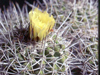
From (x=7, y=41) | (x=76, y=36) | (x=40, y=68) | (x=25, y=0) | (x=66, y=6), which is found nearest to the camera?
(x=40, y=68)

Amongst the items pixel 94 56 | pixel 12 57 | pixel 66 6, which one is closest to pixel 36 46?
pixel 12 57

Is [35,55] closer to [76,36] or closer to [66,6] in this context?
[76,36]

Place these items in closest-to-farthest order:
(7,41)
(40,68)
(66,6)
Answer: (40,68)
(7,41)
(66,6)

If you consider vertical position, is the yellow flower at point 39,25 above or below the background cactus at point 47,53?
above

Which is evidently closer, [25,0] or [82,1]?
[82,1]

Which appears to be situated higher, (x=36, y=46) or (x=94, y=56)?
(x=36, y=46)

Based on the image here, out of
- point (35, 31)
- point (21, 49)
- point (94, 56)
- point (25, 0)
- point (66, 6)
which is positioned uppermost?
point (25, 0)

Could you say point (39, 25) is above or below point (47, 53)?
above

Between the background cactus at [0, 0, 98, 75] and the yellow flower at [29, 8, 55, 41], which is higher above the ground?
the yellow flower at [29, 8, 55, 41]
